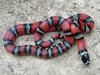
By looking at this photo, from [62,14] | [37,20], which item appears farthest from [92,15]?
[37,20]

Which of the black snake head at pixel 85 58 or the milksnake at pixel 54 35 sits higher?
the milksnake at pixel 54 35

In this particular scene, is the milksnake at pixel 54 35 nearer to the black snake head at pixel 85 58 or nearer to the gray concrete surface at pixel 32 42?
the black snake head at pixel 85 58

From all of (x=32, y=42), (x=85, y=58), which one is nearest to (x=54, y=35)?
(x=32, y=42)

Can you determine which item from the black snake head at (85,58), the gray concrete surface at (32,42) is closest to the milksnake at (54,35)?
the black snake head at (85,58)

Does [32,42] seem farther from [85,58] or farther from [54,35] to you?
[85,58]

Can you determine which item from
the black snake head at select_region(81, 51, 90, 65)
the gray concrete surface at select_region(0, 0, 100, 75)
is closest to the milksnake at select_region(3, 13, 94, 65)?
the black snake head at select_region(81, 51, 90, 65)
